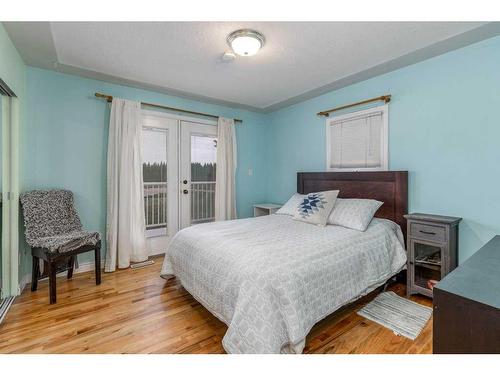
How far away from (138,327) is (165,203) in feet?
6.43

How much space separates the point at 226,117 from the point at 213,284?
9.86 ft

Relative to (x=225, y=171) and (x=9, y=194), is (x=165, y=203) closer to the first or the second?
(x=225, y=171)

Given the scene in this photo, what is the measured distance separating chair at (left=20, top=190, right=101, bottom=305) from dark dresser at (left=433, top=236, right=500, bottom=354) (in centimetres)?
279

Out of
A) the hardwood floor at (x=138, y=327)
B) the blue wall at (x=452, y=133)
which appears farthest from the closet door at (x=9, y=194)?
the blue wall at (x=452, y=133)

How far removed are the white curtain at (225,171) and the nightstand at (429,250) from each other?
8.15 ft

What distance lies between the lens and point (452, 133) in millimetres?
2377

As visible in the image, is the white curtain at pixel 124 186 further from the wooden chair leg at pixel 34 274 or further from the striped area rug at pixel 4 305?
the striped area rug at pixel 4 305

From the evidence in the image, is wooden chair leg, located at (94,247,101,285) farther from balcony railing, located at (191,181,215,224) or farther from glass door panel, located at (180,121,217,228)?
balcony railing, located at (191,181,215,224)

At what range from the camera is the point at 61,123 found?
2846 millimetres

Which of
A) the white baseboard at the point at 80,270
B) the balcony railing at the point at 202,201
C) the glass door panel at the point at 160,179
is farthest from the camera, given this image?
the balcony railing at the point at 202,201

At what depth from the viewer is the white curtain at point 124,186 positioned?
3.05m
